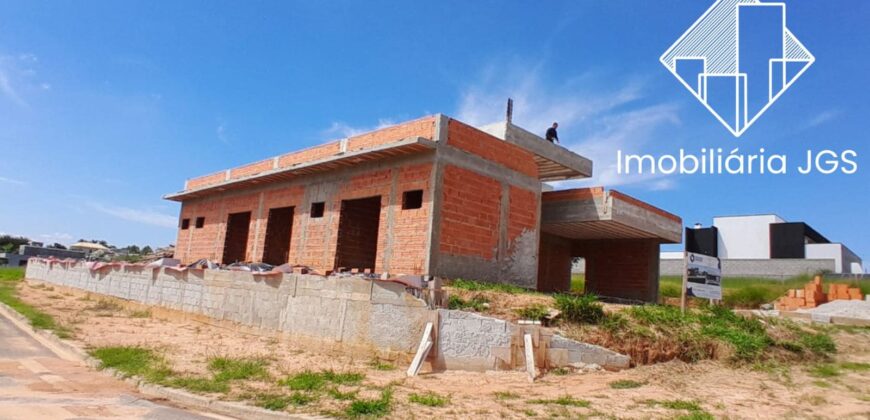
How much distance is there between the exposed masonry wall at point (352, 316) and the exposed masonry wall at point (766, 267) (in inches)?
1098

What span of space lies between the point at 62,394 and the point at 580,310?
24.4 feet

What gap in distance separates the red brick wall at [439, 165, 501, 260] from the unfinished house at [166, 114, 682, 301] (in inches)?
1.0

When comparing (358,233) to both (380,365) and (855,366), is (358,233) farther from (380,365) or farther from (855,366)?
(855,366)

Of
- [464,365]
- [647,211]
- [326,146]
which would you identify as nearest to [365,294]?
[464,365]

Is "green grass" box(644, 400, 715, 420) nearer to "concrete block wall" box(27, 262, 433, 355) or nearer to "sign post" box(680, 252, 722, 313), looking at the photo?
"concrete block wall" box(27, 262, 433, 355)

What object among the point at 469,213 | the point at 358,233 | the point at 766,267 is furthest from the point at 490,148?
the point at 766,267

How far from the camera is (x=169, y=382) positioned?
23.3 ft

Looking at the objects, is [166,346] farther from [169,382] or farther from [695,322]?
[695,322]

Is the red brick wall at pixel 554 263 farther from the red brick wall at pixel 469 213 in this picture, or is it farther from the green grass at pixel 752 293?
the green grass at pixel 752 293

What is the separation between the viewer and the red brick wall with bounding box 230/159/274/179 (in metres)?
18.1

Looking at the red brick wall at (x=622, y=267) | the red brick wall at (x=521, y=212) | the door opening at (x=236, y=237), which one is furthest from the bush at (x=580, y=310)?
the door opening at (x=236, y=237)

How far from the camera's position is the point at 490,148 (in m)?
13.5

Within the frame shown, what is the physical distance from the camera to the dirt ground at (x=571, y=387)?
602 centimetres

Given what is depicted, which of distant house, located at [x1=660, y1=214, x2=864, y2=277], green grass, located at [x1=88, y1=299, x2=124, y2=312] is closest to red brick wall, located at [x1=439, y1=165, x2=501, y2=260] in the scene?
green grass, located at [x1=88, y1=299, x2=124, y2=312]
